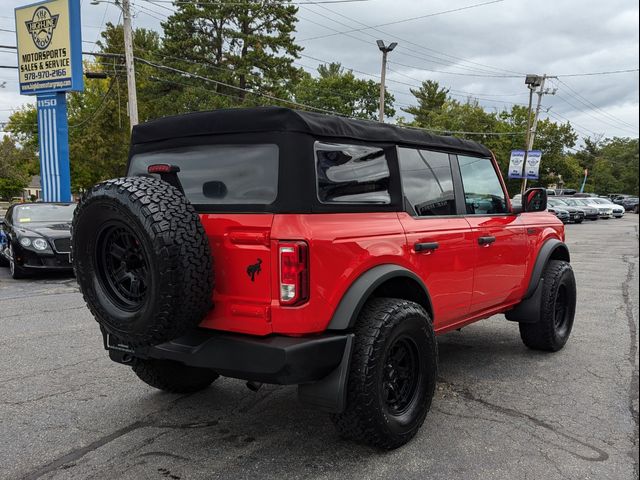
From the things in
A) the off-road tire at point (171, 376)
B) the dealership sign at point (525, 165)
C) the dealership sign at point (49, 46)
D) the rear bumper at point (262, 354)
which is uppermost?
the dealership sign at point (49, 46)

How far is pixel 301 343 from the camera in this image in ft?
8.91

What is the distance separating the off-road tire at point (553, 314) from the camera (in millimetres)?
4945

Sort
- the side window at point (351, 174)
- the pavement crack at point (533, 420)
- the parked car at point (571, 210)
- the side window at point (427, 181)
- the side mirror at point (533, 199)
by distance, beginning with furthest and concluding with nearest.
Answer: the parked car at point (571, 210), the side mirror at point (533, 199), the side window at point (427, 181), the pavement crack at point (533, 420), the side window at point (351, 174)

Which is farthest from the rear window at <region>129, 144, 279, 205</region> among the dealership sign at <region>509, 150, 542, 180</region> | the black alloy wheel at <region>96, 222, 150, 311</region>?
the dealership sign at <region>509, 150, 542, 180</region>

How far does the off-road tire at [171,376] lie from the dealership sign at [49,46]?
14.1 meters

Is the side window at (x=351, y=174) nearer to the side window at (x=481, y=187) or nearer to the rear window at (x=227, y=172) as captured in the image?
the rear window at (x=227, y=172)

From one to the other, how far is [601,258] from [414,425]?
12.1 meters

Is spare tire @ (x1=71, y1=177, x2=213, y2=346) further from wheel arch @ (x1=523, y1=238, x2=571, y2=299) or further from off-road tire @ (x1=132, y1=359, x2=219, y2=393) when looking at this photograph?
wheel arch @ (x1=523, y1=238, x2=571, y2=299)

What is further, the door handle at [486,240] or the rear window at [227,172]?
the door handle at [486,240]

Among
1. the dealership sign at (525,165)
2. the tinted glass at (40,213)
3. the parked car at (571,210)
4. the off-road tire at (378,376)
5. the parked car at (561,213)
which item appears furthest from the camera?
the dealership sign at (525,165)

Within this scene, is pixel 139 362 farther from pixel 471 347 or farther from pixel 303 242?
pixel 471 347

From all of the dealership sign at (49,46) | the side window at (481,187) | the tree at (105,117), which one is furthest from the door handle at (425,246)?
the tree at (105,117)

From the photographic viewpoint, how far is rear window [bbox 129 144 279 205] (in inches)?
115

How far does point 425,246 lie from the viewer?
11.3ft
